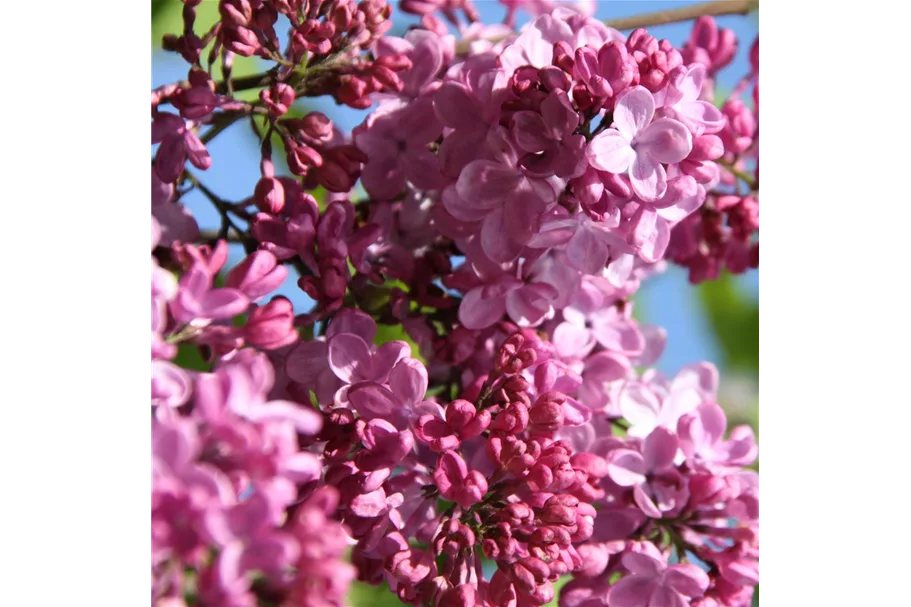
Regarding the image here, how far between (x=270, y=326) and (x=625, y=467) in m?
0.35

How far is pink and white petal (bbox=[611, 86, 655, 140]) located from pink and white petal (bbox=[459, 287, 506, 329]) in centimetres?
18

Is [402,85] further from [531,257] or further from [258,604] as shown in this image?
[258,604]

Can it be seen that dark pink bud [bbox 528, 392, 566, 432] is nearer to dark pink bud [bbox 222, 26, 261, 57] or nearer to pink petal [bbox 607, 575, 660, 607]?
pink petal [bbox 607, 575, 660, 607]

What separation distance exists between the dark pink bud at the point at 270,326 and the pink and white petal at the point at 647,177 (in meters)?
0.26

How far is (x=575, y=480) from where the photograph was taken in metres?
0.67

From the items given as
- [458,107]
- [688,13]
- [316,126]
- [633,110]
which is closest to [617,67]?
[633,110]

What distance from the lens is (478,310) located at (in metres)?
0.75

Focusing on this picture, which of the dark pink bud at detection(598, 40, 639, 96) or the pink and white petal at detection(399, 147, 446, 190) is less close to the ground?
the dark pink bud at detection(598, 40, 639, 96)

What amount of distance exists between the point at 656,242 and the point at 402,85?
0.81 ft

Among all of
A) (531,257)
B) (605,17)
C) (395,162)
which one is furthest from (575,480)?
(605,17)

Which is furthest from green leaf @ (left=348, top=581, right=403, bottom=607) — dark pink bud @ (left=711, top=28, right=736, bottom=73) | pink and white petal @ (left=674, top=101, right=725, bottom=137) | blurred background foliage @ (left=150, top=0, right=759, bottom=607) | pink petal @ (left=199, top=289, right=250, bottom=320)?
dark pink bud @ (left=711, top=28, right=736, bottom=73)

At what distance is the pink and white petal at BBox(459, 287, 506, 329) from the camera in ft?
2.46
